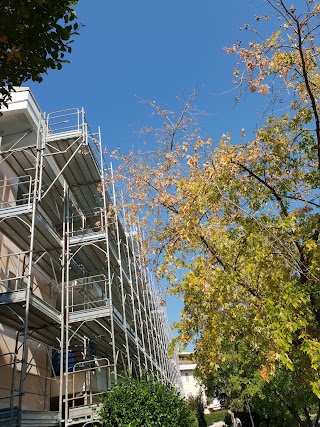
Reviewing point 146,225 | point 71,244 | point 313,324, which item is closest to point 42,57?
point 146,225

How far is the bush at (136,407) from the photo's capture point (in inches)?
280

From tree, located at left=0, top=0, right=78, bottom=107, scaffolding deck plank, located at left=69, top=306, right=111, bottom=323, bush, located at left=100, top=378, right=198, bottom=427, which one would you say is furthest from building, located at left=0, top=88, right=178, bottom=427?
tree, located at left=0, top=0, right=78, bottom=107

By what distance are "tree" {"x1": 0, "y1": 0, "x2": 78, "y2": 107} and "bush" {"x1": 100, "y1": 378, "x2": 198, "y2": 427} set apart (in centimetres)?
560

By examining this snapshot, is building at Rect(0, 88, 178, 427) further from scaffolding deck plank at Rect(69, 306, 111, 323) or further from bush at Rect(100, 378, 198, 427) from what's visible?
bush at Rect(100, 378, 198, 427)

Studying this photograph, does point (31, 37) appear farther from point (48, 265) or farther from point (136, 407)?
point (48, 265)

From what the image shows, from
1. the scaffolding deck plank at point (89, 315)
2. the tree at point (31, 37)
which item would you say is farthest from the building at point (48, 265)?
the tree at point (31, 37)

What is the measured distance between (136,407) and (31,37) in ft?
20.5

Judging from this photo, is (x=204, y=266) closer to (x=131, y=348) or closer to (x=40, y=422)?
(x=40, y=422)

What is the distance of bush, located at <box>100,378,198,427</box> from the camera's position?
7.11 meters

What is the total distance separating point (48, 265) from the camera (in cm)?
1377

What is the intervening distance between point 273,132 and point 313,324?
3.72 meters

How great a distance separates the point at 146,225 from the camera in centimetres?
812

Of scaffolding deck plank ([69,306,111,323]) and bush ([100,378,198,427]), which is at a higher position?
scaffolding deck plank ([69,306,111,323])

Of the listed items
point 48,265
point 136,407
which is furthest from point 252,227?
point 48,265
